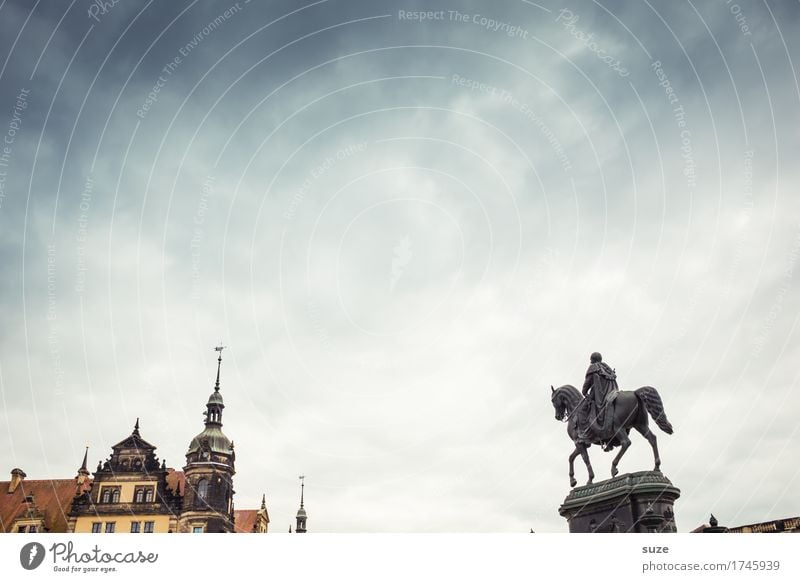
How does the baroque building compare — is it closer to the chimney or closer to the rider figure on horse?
the chimney

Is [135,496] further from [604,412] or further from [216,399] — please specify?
[604,412]

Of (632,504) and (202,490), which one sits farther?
(202,490)

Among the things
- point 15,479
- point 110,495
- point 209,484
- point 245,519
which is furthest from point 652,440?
point 15,479

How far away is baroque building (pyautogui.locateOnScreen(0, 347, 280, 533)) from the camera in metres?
65.5

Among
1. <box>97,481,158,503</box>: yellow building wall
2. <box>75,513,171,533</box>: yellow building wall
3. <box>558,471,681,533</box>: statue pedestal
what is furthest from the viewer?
<box>97,481,158,503</box>: yellow building wall

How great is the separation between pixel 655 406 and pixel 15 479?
7264 centimetres

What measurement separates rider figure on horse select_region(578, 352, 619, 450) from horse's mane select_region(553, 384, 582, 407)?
19.0 inches

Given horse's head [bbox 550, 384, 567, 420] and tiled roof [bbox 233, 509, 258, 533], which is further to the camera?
tiled roof [bbox 233, 509, 258, 533]

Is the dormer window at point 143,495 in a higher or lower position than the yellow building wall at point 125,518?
higher

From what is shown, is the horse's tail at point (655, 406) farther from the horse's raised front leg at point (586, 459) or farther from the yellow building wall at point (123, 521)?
the yellow building wall at point (123, 521)

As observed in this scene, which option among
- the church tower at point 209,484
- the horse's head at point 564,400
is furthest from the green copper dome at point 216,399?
the horse's head at point 564,400

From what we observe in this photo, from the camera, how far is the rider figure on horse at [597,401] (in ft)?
78.5

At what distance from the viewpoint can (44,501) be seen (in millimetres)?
69188

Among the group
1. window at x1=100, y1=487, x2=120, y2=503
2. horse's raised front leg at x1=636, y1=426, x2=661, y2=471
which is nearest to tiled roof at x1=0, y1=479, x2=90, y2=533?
window at x1=100, y1=487, x2=120, y2=503
